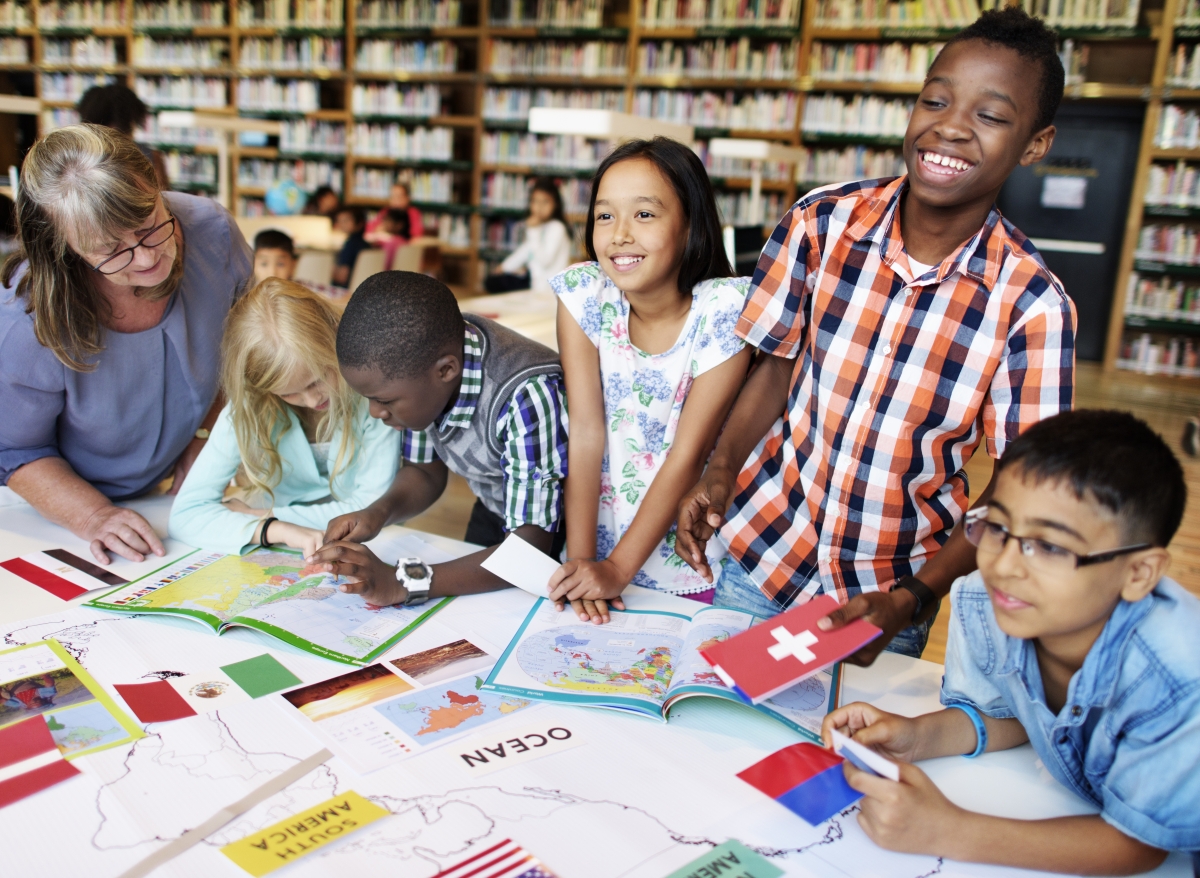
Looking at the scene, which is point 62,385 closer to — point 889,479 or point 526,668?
point 526,668

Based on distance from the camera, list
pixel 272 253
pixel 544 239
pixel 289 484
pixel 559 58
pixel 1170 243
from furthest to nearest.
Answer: pixel 559 58
pixel 1170 243
pixel 544 239
pixel 272 253
pixel 289 484

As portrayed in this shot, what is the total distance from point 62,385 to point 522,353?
754mm

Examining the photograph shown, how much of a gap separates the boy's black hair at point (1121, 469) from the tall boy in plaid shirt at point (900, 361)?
212mm

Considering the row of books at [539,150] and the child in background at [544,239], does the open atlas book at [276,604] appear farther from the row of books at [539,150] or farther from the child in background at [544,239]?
the row of books at [539,150]

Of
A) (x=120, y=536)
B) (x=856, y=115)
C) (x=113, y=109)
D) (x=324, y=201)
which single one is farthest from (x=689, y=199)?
(x=324, y=201)

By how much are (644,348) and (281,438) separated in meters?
0.66

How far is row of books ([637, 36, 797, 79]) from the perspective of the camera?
6770 mm

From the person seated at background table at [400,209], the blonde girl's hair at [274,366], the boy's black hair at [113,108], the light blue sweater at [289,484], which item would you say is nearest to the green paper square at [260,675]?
the light blue sweater at [289,484]

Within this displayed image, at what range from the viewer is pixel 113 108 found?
3420mm

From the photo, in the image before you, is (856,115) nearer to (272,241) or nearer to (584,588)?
(272,241)

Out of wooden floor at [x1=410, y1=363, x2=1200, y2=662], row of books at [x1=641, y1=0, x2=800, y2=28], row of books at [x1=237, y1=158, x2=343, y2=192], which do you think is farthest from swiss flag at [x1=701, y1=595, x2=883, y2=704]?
row of books at [x1=237, y1=158, x2=343, y2=192]

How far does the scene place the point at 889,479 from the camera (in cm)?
122

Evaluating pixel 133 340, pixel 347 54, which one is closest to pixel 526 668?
pixel 133 340

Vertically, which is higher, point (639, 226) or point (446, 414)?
point (639, 226)
